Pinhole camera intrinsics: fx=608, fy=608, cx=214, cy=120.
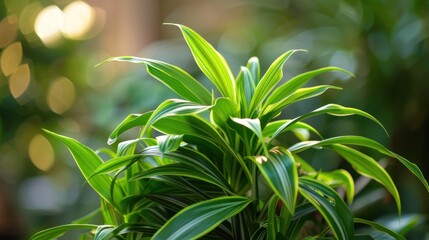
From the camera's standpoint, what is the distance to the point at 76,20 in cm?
279

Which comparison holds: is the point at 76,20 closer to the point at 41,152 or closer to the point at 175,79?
the point at 41,152

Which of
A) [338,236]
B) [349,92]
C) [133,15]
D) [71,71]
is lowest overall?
[338,236]

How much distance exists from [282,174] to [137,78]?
180 cm

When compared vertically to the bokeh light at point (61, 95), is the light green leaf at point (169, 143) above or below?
below

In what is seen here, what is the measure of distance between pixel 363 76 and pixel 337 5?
0.36 m

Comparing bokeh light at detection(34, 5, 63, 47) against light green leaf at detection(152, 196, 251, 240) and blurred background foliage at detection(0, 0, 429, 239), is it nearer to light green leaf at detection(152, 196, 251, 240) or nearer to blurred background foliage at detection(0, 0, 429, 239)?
blurred background foliage at detection(0, 0, 429, 239)

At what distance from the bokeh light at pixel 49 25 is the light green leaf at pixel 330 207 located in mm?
2026

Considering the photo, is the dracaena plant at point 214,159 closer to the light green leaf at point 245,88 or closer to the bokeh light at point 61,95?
the light green leaf at point 245,88

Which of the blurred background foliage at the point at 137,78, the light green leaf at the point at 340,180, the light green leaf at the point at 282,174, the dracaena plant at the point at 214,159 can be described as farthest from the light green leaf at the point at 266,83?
the blurred background foliage at the point at 137,78

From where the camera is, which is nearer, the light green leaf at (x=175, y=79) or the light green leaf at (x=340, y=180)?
the light green leaf at (x=175, y=79)

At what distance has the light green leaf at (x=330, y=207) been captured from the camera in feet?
2.58

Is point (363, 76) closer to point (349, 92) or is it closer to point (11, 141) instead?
point (349, 92)

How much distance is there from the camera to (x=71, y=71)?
275 cm

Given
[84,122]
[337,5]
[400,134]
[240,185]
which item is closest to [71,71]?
[84,122]
